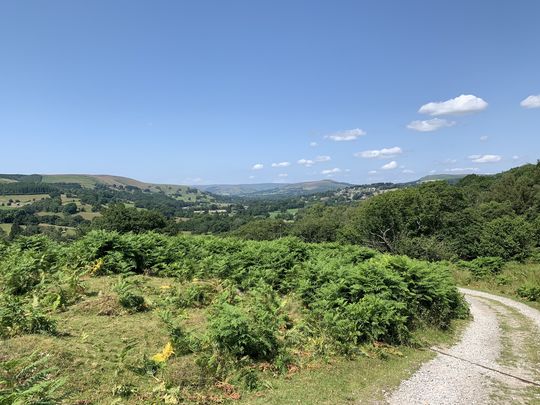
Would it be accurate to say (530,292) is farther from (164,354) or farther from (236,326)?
(164,354)

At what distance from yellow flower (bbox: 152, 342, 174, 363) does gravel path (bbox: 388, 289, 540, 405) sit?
482 cm

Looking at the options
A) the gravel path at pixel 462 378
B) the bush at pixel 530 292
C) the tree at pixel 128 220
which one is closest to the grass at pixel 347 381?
the gravel path at pixel 462 378

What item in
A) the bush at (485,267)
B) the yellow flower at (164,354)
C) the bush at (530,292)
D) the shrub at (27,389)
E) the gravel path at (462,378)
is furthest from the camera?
the bush at (485,267)

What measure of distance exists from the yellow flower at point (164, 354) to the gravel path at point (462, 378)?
4820 millimetres

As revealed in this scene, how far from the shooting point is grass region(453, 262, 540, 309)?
25.2 m

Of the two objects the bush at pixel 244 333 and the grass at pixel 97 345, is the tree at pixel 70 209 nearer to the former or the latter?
the grass at pixel 97 345

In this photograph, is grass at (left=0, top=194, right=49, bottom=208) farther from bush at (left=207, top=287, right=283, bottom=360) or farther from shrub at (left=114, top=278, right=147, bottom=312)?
bush at (left=207, top=287, right=283, bottom=360)

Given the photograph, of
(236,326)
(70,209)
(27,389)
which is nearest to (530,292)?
(236,326)

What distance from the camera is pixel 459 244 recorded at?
57.3m

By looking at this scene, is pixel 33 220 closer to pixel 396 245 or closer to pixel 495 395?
pixel 396 245

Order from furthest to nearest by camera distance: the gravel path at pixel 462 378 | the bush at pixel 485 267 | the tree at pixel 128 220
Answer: the tree at pixel 128 220, the bush at pixel 485 267, the gravel path at pixel 462 378

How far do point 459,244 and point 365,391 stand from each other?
56.3 metres

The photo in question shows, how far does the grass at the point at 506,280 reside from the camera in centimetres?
2522

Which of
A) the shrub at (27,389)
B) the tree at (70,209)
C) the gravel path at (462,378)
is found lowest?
the tree at (70,209)
